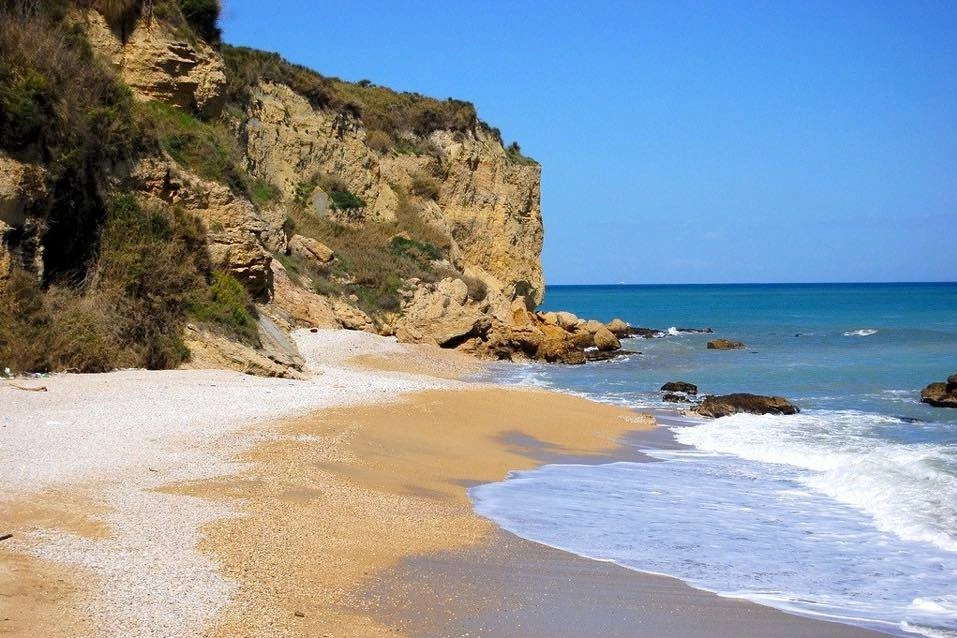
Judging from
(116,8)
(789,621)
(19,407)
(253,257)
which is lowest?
(789,621)

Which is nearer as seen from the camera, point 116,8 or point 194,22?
point 116,8

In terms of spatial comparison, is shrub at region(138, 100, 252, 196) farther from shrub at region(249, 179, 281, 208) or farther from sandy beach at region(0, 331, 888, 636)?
shrub at region(249, 179, 281, 208)

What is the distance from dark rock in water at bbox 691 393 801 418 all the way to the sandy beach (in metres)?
7.11

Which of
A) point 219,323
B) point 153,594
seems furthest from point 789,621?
point 219,323

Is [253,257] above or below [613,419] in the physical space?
above

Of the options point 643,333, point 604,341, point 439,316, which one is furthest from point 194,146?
point 643,333

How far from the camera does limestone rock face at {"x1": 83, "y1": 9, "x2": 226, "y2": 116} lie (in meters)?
19.3

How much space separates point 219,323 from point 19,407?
6.65 meters

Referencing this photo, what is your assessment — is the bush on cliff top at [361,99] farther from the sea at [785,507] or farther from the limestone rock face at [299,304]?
the sea at [785,507]

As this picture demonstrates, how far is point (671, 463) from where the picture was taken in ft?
40.1

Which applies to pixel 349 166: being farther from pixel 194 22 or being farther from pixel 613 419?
pixel 613 419

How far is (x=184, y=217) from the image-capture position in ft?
55.2

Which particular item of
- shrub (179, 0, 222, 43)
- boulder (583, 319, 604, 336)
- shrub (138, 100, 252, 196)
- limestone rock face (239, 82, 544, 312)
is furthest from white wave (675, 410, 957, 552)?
boulder (583, 319, 604, 336)

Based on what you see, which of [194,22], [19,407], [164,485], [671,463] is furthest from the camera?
[194,22]
